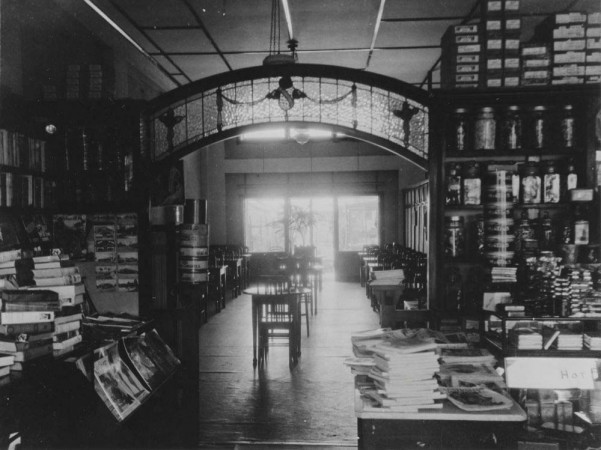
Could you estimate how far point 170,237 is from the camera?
450 cm

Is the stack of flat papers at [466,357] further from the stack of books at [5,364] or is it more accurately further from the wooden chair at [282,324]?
the wooden chair at [282,324]

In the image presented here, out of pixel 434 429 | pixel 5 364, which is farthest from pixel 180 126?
pixel 434 429

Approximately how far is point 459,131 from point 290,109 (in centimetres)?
163

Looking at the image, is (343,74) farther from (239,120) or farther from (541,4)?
(541,4)

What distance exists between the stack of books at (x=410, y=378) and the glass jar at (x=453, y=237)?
7.15 feet

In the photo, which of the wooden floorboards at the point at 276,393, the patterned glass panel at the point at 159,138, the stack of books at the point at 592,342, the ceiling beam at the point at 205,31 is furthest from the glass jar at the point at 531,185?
the ceiling beam at the point at 205,31

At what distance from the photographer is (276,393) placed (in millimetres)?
4711

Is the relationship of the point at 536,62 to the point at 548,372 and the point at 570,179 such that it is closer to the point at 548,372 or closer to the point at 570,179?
the point at 570,179

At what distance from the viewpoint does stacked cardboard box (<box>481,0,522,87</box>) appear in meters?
3.89

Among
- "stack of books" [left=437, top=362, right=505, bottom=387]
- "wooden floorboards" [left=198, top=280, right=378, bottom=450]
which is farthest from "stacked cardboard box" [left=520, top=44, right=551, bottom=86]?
"wooden floorboards" [left=198, top=280, right=378, bottom=450]

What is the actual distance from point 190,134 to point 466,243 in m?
2.88

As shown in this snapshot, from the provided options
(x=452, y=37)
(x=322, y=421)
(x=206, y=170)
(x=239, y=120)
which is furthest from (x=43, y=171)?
(x=206, y=170)

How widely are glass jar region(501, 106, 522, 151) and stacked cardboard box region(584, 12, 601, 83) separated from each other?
1.88ft

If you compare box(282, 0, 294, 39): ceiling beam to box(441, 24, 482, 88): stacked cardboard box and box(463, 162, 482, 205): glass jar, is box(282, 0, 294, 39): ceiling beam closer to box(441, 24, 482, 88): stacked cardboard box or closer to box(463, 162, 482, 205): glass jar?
box(441, 24, 482, 88): stacked cardboard box
